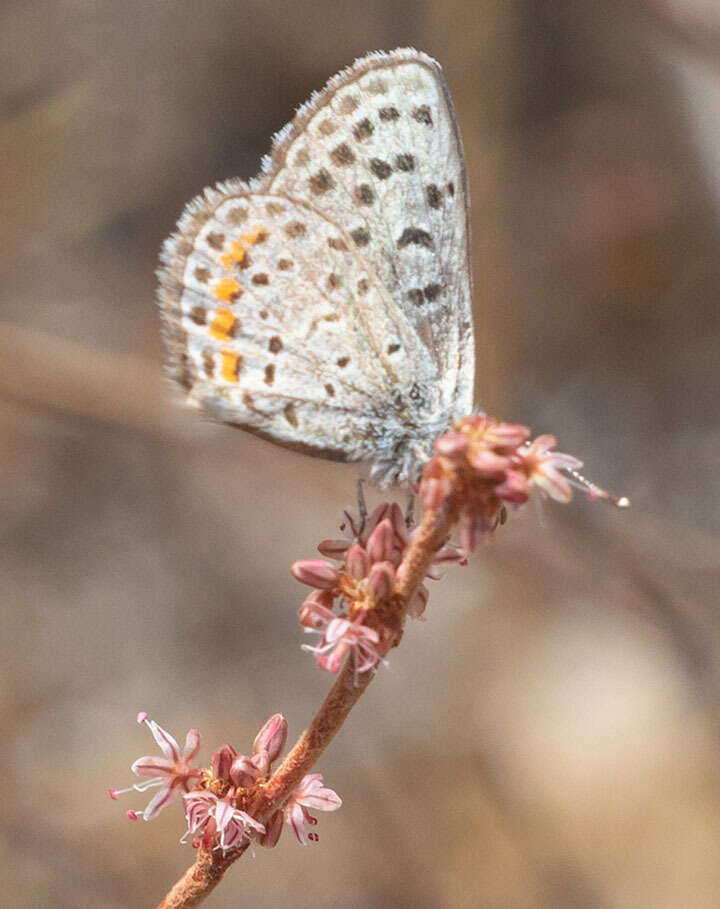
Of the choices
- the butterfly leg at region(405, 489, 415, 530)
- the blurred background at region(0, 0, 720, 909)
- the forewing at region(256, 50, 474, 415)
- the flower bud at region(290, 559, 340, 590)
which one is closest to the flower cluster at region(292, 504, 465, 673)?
the flower bud at region(290, 559, 340, 590)

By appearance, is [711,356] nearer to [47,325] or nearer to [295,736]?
[295,736]

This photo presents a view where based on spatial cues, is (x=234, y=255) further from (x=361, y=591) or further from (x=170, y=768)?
(x=170, y=768)

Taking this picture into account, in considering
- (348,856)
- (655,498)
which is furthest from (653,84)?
(348,856)

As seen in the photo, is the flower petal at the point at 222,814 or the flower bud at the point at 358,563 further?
the flower bud at the point at 358,563

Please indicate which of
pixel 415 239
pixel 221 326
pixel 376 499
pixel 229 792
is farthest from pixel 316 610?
pixel 376 499

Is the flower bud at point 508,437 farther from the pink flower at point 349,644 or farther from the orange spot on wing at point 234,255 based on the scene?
the orange spot on wing at point 234,255

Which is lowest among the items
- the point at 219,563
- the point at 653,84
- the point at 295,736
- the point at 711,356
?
the point at 295,736

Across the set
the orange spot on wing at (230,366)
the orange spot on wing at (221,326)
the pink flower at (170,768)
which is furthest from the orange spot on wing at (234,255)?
the pink flower at (170,768)
